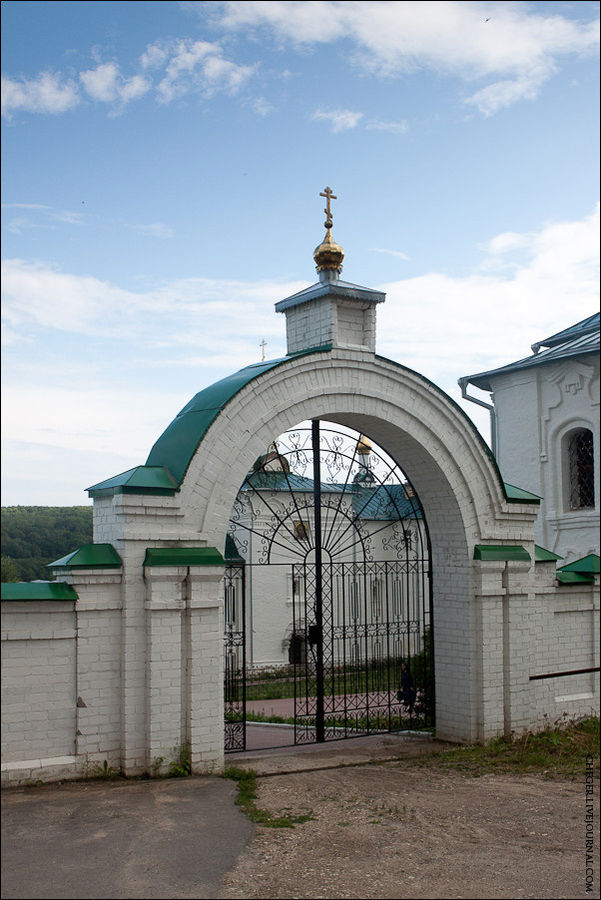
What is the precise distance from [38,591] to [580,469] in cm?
884

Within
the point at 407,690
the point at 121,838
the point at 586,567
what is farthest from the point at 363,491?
the point at 121,838

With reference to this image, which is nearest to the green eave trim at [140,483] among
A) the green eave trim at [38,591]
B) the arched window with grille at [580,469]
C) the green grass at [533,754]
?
the green eave trim at [38,591]

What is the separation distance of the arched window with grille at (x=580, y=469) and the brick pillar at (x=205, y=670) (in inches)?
281

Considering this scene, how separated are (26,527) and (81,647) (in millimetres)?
1590

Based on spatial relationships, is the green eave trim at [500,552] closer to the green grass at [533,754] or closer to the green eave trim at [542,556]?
the green eave trim at [542,556]

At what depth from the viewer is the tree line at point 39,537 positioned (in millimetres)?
7492

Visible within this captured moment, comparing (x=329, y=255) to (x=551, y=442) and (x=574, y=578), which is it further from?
(x=551, y=442)

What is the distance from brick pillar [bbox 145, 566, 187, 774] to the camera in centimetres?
773

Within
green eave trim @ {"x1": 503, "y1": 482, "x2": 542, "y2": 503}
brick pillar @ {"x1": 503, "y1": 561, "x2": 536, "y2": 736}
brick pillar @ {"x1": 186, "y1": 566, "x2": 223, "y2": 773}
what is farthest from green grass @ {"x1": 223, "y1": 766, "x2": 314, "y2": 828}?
green eave trim @ {"x1": 503, "y1": 482, "x2": 542, "y2": 503}

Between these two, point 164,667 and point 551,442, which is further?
point 551,442

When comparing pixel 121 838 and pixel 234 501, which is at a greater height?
pixel 234 501

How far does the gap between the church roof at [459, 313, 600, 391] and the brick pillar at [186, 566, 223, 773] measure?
4.12 meters

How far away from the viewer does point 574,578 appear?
11.0m

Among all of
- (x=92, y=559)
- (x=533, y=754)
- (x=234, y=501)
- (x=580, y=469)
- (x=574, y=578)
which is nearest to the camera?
(x=92, y=559)
